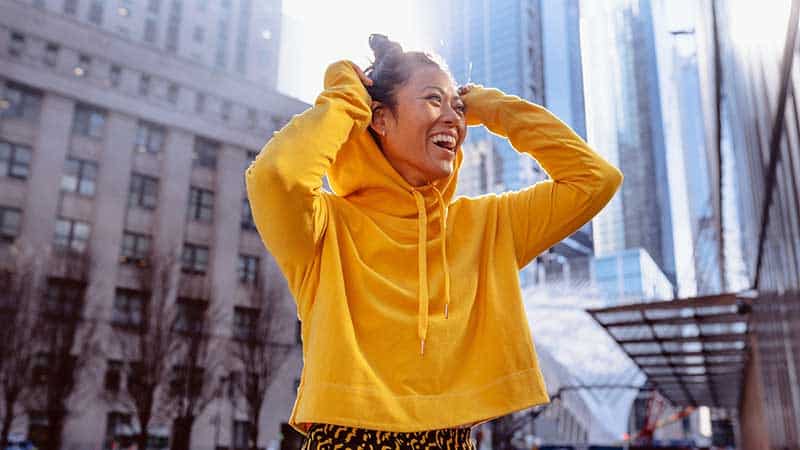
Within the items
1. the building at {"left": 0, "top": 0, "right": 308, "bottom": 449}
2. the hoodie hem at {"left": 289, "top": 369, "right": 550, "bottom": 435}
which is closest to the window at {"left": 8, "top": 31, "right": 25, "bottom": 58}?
the building at {"left": 0, "top": 0, "right": 308, "bottom": 449}

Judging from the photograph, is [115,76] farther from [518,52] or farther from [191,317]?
[518,52]

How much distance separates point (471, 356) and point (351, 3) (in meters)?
1.64

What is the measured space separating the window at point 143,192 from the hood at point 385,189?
2734 cm

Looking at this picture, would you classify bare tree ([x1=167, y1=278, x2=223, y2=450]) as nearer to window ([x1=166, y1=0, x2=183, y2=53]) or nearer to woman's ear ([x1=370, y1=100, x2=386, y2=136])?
window ([x1=166, y1=0, x2=183, y2=53])

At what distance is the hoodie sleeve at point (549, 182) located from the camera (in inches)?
63.5

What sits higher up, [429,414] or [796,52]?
[796,52]

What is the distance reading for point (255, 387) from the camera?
2030 centimetres

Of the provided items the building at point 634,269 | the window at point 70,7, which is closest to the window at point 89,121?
the window at point 70,7

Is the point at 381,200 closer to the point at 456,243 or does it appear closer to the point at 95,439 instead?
the point at 456,243

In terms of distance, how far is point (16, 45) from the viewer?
25.1m

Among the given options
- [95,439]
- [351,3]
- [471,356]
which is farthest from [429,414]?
[95,439]

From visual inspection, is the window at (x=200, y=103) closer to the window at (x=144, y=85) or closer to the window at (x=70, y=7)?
the window at (x=144, y=85)

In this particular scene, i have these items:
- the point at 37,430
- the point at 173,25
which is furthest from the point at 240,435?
the point at 173,25

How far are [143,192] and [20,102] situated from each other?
5.28 m
